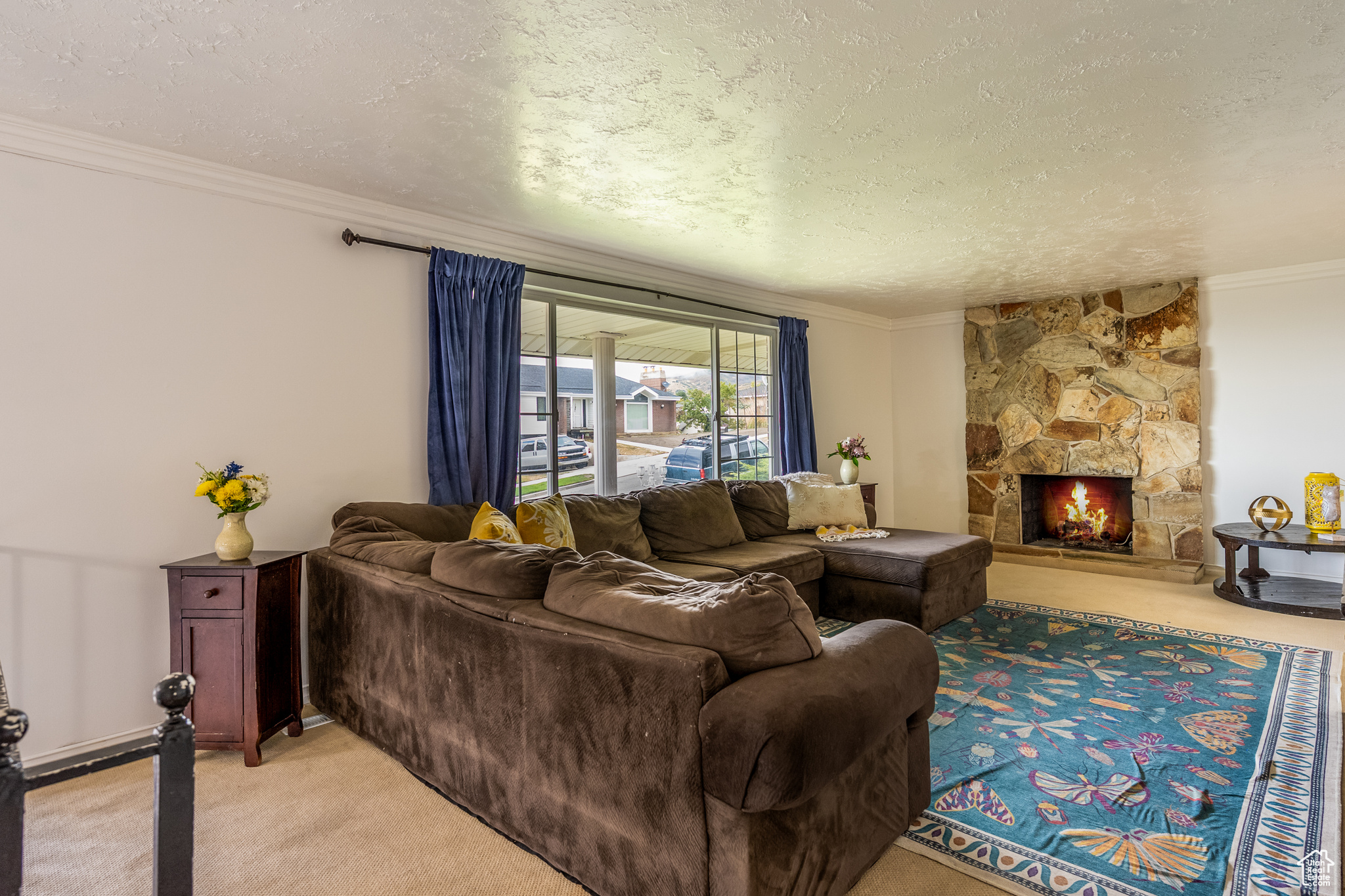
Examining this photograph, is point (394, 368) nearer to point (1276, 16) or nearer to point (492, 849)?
point (492, 849)

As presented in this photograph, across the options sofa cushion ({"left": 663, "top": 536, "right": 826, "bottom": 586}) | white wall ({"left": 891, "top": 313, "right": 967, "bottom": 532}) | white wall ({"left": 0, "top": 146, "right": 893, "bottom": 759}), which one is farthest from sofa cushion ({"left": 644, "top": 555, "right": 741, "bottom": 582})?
white wall ({"left": 891, "top": 313, "right": 967, "bottom": 532})

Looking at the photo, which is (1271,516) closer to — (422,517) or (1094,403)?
(1094,403)

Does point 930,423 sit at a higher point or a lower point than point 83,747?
higher

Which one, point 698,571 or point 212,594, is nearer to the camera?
point 212,594

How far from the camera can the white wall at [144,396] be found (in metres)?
2.59

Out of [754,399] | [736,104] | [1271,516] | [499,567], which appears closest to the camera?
[499,567]

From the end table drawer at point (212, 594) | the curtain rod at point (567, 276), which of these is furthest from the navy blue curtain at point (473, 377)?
the end table drawer at point (212, 594)

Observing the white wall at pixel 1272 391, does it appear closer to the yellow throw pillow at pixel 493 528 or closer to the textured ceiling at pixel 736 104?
the textured ceiling at pixel 736 104

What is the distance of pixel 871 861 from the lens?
6.25ft

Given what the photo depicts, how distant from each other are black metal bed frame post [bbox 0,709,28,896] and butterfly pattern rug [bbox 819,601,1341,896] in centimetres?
201

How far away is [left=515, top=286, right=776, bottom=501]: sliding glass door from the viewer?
14.0 feet

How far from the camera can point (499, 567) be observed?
6.98ft

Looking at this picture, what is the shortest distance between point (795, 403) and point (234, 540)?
14.5 ft

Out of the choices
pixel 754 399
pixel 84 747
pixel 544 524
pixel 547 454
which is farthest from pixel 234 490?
pixel 754 399
